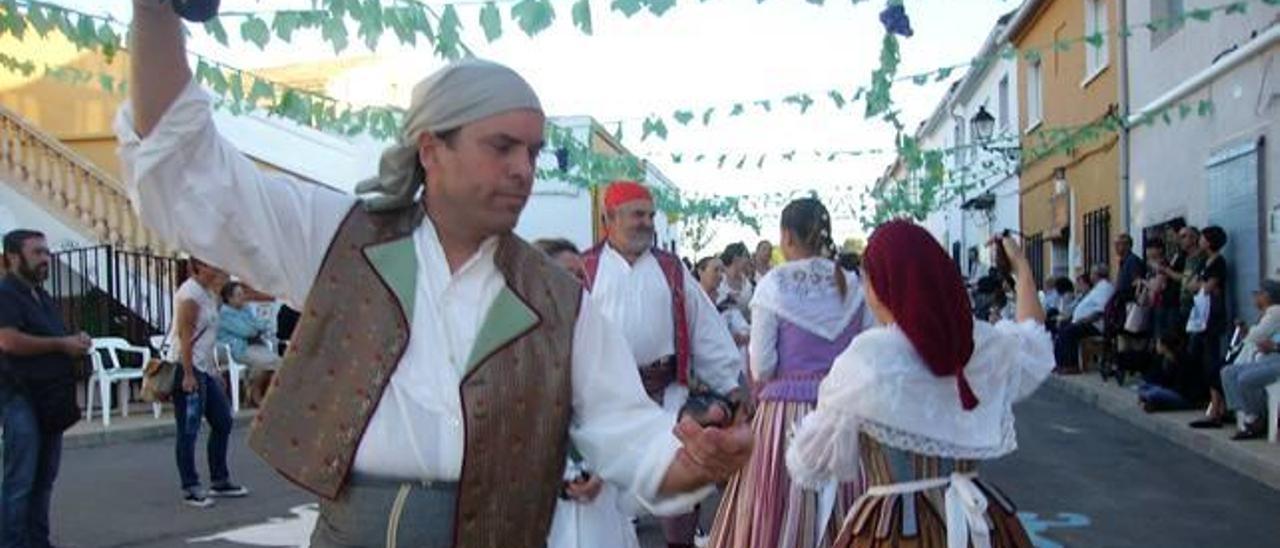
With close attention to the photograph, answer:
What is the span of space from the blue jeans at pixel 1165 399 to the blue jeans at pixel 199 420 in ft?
28.6

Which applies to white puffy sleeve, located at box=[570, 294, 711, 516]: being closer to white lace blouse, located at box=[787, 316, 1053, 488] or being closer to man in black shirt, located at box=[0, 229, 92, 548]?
white lace blouse, located at box=[787, 316, 1053, 488]

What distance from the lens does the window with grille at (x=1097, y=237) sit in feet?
63.9

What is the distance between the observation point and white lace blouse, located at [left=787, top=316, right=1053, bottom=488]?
3811mm

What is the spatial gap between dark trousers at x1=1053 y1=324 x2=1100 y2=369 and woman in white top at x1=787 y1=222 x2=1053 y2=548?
15.1 meters

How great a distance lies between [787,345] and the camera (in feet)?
19.0

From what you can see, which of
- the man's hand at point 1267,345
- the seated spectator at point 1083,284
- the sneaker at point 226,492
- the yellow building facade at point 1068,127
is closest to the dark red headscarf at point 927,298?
the sneaker at point 226,492

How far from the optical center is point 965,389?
12.7 feet

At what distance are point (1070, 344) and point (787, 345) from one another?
13790 millimetres

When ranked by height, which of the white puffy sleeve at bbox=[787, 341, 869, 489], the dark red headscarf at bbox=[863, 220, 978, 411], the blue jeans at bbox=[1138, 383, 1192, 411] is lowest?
the blue jeans at bbox=[1138, 383, 1192, 411]

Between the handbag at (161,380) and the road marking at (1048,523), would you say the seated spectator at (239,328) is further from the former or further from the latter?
the road marking at (1048,523)

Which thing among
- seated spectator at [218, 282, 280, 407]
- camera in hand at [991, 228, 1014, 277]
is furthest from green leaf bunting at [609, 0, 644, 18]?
seated spectator at [218, 282, 280, 407]

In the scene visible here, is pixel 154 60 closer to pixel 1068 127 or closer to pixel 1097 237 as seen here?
pixel 1097 237

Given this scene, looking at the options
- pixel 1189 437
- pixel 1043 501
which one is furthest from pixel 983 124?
pixel 1043 501

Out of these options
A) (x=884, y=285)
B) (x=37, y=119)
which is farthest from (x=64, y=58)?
(x=884, y=285)
